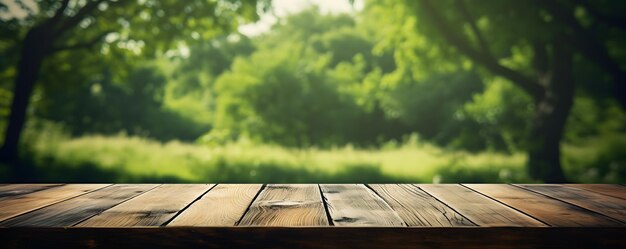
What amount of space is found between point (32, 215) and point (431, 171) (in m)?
10.4

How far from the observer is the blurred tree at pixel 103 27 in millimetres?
10750

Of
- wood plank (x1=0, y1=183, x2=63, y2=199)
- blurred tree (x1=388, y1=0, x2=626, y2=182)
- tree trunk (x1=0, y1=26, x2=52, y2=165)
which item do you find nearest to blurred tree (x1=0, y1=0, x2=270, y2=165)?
tree trunk (x1=0, y1=26, x2=52, y2=165)

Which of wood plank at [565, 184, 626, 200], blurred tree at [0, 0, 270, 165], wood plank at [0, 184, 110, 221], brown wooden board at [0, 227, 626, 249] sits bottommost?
brown wooden board at [0, 227, 626, 249]

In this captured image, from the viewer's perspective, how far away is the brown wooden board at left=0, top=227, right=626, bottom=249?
52.9 inches

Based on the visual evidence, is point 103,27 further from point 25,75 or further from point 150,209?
point 150,209

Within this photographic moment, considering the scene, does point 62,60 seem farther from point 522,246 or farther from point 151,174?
point 522,246

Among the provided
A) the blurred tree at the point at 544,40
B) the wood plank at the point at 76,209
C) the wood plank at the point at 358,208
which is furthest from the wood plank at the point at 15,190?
the blurred tree at the point at 544,40

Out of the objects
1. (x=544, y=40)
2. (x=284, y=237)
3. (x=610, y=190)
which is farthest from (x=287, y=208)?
(x=544, y=40)

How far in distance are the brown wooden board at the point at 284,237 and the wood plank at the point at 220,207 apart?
0.06 metres

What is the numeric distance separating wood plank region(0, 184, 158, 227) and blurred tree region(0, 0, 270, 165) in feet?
32.6

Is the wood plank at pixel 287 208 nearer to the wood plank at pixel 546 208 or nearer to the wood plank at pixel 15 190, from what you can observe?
the wood plank at pixel 546 208

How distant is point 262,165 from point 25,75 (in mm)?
5491

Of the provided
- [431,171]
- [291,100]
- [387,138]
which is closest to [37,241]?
[431,171]

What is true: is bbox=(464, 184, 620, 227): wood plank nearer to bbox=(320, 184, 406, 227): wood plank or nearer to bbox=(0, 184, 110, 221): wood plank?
bbox=(320, 184, 406, 227): wood plank
